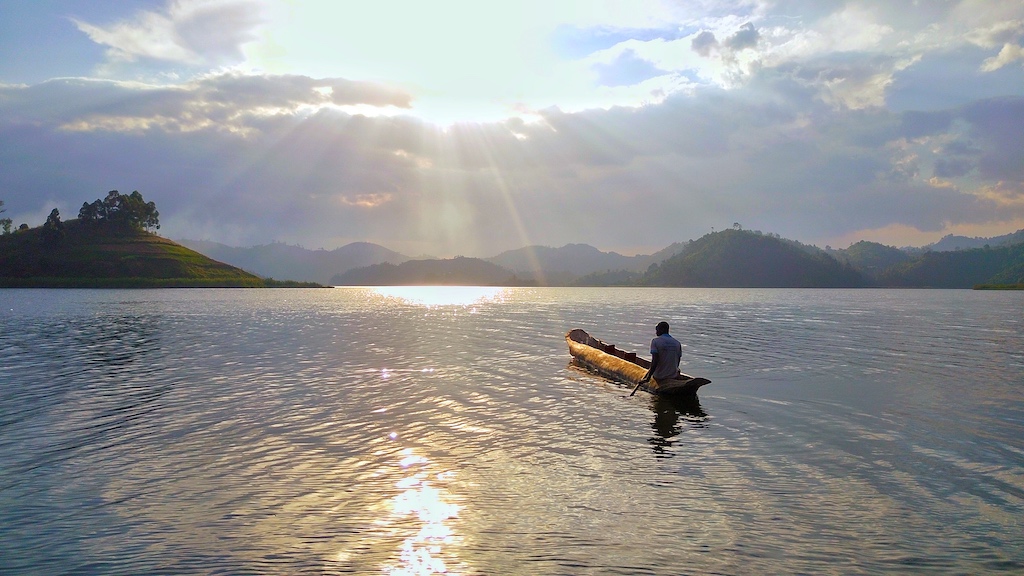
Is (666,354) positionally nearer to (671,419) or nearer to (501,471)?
(671,419)

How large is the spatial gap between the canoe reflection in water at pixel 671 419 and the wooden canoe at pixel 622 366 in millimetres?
439

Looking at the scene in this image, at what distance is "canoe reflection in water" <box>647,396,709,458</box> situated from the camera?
18.8 meters

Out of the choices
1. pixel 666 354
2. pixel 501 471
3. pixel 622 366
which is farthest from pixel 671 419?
pixel 501 471

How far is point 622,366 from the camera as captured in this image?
1241 inches

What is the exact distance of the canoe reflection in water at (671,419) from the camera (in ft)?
61.6

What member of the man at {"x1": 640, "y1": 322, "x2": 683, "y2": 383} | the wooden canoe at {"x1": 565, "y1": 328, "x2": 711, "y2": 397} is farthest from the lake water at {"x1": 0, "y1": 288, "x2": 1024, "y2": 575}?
the man at {"x1": 640, "y1": 322, "x2": 683, "y2": 383}

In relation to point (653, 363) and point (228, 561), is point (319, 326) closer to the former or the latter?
point (653, 363)

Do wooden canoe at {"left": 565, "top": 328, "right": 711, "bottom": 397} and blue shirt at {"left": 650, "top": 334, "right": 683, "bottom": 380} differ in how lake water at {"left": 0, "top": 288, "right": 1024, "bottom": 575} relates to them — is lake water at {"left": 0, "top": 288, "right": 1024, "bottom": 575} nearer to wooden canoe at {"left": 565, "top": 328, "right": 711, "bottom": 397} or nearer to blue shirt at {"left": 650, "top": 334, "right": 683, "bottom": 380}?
wooden canoe at {"left": 565, "top": 328, "right": 711, "bottom": 397}

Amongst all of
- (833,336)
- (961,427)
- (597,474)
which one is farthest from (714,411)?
(833,336)

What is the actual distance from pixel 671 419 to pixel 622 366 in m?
9.04

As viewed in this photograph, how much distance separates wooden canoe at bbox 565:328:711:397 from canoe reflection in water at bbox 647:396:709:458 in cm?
44

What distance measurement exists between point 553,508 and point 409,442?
6987 mm

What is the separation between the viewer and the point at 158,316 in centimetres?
7956

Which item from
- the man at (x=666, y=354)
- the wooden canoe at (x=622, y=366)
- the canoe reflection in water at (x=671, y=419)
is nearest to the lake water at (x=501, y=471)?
the canoe reflection in water at (x=671, y=419)
